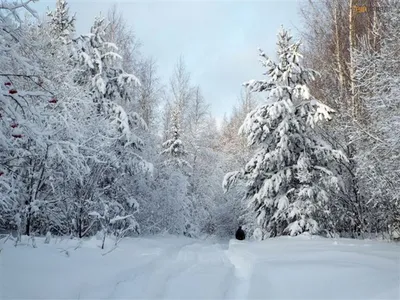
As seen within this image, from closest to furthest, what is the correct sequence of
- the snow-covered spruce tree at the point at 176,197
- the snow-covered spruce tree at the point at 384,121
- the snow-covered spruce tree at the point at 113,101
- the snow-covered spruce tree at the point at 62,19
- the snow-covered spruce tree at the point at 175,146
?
the snow-covered spruce tree at the point at 384,121 → the snow-covered spruce tree at the point at 113,101 → the snow-covered spruce tree at the point at 62,19 → the snow-covered spruce tree at the point at 176,197 → the snow-covered spruce tree at the point at 175,146

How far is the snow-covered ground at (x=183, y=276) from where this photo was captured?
4.61 metres

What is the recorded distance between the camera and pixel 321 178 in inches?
499

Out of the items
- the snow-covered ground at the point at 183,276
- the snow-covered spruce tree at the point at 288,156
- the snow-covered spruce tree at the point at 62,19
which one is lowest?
the snow-covered ground at the point at 183,276

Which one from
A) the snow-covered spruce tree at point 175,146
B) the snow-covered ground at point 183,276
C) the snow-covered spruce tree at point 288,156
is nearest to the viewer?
the snow-covered ground at point 183,276

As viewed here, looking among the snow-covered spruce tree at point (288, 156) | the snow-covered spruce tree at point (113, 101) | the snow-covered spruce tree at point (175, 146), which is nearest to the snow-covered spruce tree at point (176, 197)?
the snow-covered spruce tree at point (175, 146)

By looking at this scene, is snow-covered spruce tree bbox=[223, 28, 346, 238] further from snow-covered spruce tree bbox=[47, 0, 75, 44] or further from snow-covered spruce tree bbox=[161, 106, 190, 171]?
snow-covered spruce tree bbox=[161, 106, 190, 171]

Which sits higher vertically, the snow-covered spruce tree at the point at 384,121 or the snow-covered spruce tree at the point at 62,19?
the snow-covered spruce tree at the point at 62,19

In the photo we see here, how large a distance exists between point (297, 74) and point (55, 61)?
881cm

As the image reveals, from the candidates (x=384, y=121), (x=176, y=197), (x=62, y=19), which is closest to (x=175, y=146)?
(x=176, y=197)

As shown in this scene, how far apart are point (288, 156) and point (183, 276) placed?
7.64m

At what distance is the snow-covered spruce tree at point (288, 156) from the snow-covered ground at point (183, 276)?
4.92 metres

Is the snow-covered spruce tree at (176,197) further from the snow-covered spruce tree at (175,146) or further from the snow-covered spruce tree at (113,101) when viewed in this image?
the snow-covered spruce tree at (113,101)

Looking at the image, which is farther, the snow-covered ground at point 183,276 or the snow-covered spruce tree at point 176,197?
the snow-covered spruce tree at point 176,197

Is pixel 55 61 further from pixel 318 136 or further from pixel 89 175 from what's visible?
pixel 318 136
